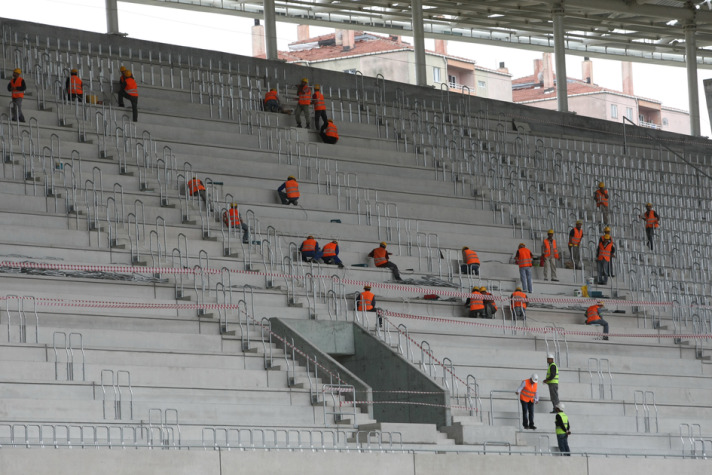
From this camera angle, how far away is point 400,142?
3153 centimetres

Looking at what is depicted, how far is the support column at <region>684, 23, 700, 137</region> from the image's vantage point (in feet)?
136

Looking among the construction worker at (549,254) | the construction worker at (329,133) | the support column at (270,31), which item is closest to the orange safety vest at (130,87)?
the construction worker at (329,133)

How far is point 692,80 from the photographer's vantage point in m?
41.7

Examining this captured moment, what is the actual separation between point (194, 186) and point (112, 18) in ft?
27.0

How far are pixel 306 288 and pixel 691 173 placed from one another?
18030 mm

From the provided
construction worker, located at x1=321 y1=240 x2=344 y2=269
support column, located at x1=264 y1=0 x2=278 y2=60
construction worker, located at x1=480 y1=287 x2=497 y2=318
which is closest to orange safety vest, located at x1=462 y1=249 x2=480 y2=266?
construction worker, located at x1=480 y1=287 x2=497 y2=318

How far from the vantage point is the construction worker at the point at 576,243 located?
28875 millimetres

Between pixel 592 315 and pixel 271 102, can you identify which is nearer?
pixel 592 315

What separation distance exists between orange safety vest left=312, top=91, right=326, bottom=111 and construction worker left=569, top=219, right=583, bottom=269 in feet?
20.4

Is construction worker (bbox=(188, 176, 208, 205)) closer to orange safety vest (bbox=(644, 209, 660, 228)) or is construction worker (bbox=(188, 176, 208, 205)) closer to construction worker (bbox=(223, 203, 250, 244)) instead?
construction worker (bbox=(223, 203, 250, 244))

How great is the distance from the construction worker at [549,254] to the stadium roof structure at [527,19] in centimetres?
1123

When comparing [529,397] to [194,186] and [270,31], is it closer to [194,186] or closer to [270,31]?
[194,186]

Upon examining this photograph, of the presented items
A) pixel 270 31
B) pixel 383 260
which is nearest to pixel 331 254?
pixel 383 260

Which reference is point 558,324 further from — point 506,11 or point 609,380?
point 506,11
